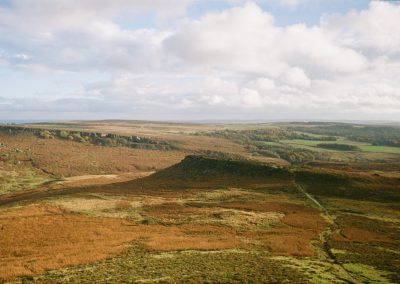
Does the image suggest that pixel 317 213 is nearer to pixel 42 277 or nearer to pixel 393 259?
pixel 393 259

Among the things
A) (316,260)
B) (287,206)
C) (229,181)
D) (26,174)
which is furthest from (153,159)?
(316,260)

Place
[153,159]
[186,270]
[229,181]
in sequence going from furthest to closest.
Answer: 1. [153,159]
2. [229,181]
3. [186,270]

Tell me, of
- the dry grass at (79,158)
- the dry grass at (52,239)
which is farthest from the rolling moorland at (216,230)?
the dry grass at (79,158)

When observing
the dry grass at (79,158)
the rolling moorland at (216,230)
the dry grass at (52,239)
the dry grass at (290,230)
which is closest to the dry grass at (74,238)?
the dry grass at (52,239)

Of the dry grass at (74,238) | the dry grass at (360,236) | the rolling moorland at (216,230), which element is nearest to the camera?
the rolling moorland at (216,230)

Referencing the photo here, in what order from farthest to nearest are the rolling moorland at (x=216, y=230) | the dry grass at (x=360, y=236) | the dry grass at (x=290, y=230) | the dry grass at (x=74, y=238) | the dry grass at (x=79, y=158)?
the dry grass at (x=79, y=158) → the dry grass at (x=360, y=236) → the dry grass at (x=290, y=230) → the dry grass at (x=74, y=238) → the rolling moorland at (x=216, y=230)

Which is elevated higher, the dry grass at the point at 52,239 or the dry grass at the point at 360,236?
the dry grass at the point at 52,239

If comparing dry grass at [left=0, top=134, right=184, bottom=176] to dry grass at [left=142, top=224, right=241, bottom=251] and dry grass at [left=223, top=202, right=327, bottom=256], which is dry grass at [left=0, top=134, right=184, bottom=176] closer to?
dry grass at [left=223, top=202, right=327, bottom=256]

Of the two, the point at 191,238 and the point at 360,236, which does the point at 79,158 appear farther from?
the point at 360,236

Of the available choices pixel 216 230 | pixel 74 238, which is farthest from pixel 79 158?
pixel 216 230

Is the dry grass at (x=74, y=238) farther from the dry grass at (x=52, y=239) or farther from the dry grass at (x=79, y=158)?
the dry grass at (x=79, y=158)

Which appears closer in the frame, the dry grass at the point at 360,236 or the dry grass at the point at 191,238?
the dry grass at the point at 191,238
